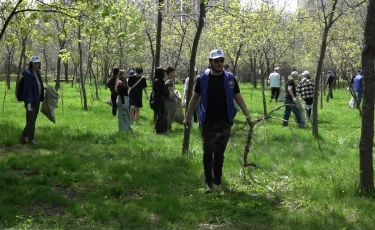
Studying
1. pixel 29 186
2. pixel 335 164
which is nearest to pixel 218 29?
pixel 335 164

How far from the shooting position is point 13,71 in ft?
224

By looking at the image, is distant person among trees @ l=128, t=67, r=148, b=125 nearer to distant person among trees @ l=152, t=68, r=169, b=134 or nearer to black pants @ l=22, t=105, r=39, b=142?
distant person among trees @ l=152, t=68, r=169, b=134

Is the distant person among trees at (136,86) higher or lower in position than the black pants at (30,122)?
higher

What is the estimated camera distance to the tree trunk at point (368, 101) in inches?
224

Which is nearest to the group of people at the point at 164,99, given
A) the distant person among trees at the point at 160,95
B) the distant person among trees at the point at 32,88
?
the distant person among trees at the point at 160,95

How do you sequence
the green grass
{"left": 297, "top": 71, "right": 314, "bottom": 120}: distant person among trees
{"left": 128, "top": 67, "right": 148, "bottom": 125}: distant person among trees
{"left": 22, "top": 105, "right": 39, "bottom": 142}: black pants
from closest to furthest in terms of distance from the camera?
1. the green grass
2. {"left": 22, "top": 105, "right": 39, "bottom": 142}: black pants
3. {"left": 128, "top": 67, "right": 148, "bottom": 125}: distant person among trees
4. {"left": 297, "top": 71, "right": 314, "bottom": 120}: distant person among trees

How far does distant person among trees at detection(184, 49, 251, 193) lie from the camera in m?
6.38

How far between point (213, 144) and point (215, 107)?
20.0 inches

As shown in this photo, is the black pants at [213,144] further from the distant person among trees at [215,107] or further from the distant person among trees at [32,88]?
the distant person among trees at [32,88]

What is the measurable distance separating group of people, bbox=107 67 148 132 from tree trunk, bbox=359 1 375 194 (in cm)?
652

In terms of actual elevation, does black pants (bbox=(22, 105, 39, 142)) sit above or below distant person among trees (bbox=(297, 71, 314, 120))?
below

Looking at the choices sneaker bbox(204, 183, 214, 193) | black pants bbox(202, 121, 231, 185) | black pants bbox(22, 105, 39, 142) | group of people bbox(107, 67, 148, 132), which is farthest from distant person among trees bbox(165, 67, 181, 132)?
sneaker bbox(204, 183, 214, 193)

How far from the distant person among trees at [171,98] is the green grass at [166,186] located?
164 centimetres

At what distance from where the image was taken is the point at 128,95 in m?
12.4
